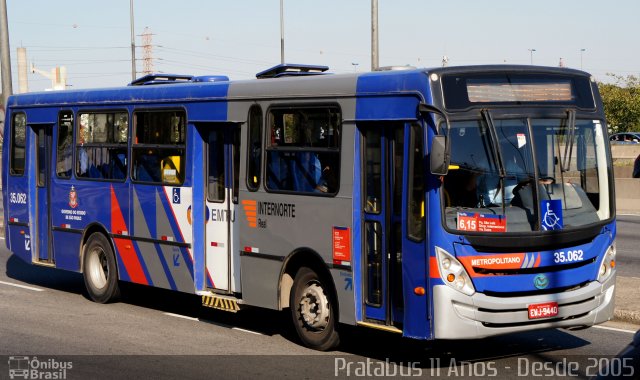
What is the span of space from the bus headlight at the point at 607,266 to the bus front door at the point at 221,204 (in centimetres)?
418

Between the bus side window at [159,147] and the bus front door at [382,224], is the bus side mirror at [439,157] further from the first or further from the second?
the bus side window at [159,147]

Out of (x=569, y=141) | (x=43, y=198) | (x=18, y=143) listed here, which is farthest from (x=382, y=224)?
(x=18, y=143)

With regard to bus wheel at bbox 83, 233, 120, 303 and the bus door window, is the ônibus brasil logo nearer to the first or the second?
the bus door window

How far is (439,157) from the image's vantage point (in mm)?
8938

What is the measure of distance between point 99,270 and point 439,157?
704 centimetres

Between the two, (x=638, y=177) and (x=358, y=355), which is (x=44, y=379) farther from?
(x=638, y=177)

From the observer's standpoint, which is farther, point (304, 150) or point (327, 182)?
point (304, 150)

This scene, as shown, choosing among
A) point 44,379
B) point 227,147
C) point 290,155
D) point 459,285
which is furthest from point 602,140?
point 44,379

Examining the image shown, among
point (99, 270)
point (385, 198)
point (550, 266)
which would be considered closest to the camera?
point (550, 266)

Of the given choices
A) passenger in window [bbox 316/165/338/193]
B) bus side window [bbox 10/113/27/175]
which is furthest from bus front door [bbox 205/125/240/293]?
bus side window [bbox 10/113/27/175]

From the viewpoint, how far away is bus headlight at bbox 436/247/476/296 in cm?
914

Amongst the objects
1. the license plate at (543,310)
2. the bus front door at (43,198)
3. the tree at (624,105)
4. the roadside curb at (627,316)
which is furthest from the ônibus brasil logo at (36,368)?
the tree at (624,105)

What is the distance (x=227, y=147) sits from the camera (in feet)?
39.9

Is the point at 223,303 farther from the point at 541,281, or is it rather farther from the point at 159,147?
the point at 541,281
